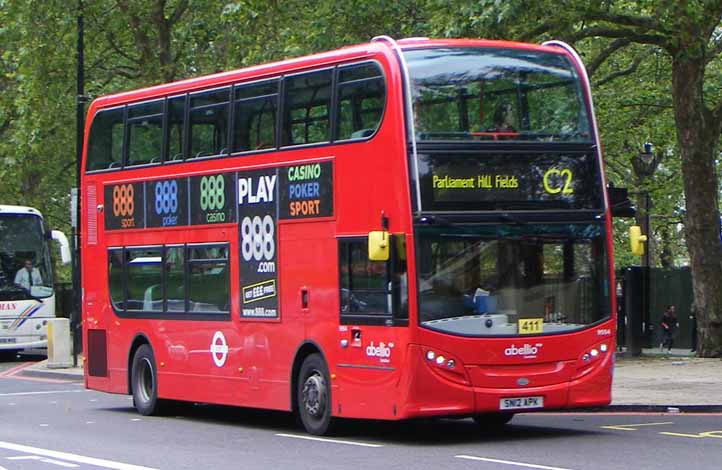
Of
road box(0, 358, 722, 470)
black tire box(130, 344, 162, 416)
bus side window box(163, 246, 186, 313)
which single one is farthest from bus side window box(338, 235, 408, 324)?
black tire box(130, 344, 162, 416)

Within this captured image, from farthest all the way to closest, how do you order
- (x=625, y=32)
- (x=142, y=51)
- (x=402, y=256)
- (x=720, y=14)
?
1. (x=142, y=51)
2. (x=625, y=32)
3. (x=720, y=14)
4. (x=402, y=256)

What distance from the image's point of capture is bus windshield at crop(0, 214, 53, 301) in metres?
35.3

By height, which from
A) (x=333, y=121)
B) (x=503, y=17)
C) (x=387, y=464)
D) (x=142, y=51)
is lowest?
(x=387, y=464)

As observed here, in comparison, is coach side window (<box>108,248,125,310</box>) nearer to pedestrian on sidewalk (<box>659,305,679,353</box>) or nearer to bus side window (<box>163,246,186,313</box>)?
bus side window (<box>163,246,186,313</box>)

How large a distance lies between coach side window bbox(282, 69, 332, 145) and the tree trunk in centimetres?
1350

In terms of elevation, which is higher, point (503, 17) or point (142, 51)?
point (142, 51)

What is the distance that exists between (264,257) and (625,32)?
1216 cm

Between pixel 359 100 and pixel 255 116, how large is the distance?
93.9 inches

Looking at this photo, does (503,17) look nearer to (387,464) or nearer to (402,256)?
(402,256)

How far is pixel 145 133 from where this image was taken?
67.3 ft

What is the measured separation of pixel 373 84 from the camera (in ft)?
51.2

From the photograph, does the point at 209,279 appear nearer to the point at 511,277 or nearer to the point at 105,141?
the point at 105,141

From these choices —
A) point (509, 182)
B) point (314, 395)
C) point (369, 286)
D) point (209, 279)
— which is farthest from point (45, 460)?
point (509, 182)

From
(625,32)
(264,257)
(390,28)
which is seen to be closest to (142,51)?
(390,28)
